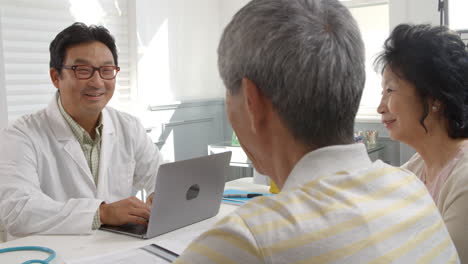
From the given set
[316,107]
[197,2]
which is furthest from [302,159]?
[197,2]

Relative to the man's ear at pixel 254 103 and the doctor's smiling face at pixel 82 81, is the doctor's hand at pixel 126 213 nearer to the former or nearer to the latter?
the doctor's smiling face at pixel 82 81

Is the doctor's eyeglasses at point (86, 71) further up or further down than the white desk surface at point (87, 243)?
further up

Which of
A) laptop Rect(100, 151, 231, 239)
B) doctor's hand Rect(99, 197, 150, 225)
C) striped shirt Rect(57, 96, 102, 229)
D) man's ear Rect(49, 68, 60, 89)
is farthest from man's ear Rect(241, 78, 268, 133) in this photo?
man's ear Rect(49, 68, 60, 89)

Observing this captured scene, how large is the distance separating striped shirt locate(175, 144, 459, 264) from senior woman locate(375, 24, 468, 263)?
0.62 m

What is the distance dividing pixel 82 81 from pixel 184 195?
33.0 inches

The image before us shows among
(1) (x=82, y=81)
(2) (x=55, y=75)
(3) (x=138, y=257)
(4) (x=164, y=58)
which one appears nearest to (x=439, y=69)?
(3) (x=138, y=257)

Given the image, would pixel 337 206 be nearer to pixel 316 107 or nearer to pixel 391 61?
pixel 316 107

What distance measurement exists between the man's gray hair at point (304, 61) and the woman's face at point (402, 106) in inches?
30.8

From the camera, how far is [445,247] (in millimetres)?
857

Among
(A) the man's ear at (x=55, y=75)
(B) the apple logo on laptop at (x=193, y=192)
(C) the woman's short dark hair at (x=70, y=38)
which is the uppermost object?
(C) the woman's short dark hair at (x=70, y=38)

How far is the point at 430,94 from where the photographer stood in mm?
1502

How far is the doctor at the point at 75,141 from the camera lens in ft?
6.07

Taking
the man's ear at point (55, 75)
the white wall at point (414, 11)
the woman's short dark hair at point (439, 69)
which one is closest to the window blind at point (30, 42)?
the man's ear at point (55, 75)

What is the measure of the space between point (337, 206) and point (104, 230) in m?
1.10
